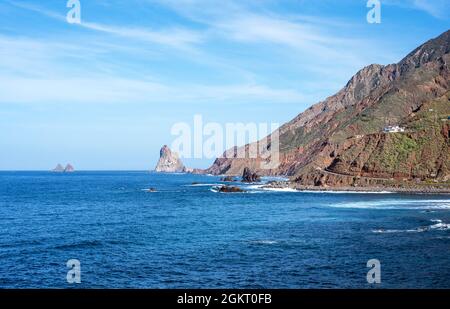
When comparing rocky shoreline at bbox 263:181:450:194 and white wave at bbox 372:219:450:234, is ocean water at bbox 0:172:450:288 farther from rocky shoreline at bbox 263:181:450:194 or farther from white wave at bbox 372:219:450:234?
rocky shoreline at bbox 263:181:450:194

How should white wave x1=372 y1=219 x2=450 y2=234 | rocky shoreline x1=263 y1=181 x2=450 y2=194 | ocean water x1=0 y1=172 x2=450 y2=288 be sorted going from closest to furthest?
ocean water x1=0 y1=172 x2=450 y2=288, white wave x1=372 y1=219 x2=450 y2=234, rocky shoreline x1=263 y1=181 x2=450 y2=194

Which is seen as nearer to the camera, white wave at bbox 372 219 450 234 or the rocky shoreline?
white wave at bbox 372 219 450 234

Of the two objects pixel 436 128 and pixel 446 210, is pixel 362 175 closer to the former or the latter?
pixel 436 128

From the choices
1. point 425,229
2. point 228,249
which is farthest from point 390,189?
point 228,249

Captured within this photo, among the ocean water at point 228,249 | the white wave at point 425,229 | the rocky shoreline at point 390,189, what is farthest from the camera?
the rocky shoreline at point 390,189

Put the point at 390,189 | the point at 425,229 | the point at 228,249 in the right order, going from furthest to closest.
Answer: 1. the point at 390,189
2. the point at 425,229
3. the point at 228,249

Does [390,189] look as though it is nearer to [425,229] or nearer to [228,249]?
[425,229]

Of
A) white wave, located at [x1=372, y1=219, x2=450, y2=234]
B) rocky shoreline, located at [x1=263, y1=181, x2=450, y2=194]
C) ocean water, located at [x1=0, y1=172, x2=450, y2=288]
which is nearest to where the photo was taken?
ocean water, located at [x1=0, y1=172, x2=450, y2=288]

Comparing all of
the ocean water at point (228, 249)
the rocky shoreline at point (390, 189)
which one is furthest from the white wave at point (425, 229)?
the rocky shoreline at point (390, 189)

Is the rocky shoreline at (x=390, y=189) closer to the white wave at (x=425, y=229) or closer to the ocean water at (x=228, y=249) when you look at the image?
the ocean water at (x=228, y=249)

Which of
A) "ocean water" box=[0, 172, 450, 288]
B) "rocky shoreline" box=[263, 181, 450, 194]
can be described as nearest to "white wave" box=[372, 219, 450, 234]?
"ocean water" box=[0, 172, 450, 288]

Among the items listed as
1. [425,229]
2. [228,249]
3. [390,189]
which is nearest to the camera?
[228,249]

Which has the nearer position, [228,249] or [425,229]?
[228,249]
